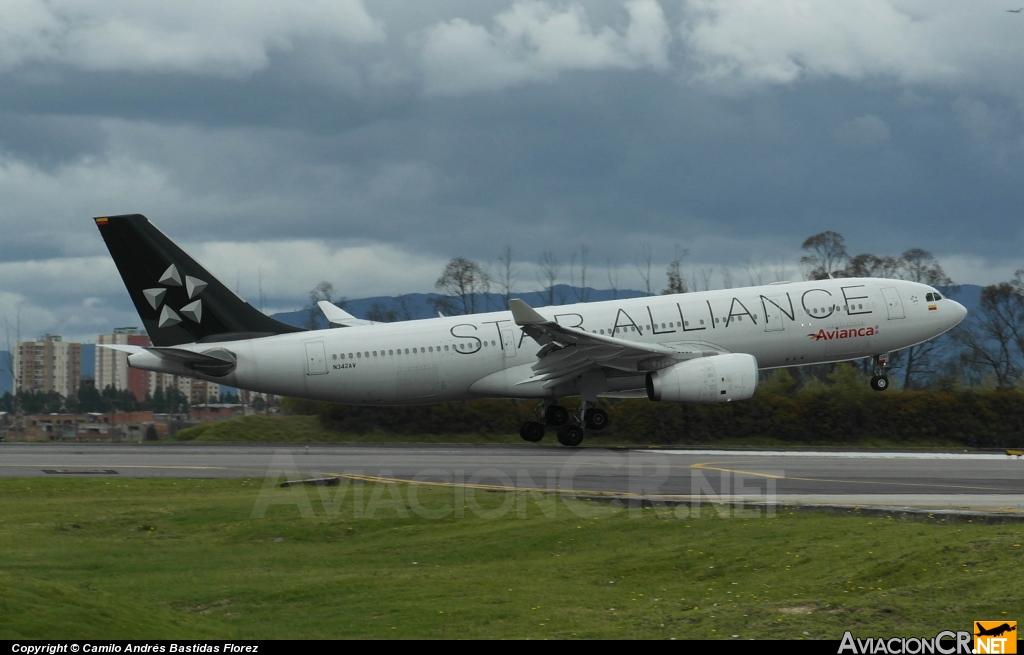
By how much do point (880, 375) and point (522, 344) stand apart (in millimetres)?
13320

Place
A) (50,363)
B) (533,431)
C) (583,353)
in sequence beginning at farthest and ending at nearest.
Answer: (50,363) → (533,431) → (583,353)

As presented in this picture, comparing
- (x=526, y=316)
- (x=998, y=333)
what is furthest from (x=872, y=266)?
(x=526, y=316)

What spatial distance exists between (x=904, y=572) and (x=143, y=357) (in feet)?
90.2

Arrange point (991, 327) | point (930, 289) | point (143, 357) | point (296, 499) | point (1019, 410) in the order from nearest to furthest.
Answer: point (296, 499) < point (143, 357) < point (930, 289) < point (1019, 410) < point (991, 327)

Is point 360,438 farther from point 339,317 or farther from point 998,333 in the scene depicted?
point 998,333

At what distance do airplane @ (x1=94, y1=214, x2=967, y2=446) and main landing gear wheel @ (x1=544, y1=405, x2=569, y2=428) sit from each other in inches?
1.8

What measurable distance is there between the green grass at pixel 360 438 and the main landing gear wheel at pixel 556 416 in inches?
134

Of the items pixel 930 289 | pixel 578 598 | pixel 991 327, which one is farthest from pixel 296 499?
pixel 991 327

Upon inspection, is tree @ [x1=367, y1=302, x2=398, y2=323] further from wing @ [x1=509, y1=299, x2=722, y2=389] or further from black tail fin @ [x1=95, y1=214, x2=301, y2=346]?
wing @ [x1=509, y1=299, x2=722, y2=389]

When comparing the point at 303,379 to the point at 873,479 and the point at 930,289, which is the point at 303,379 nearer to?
the point at 873,479

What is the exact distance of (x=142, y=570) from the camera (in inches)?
668

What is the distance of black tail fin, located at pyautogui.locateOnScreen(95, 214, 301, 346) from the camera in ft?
121

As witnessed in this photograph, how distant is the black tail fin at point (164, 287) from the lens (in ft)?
121

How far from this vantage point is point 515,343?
127ft
